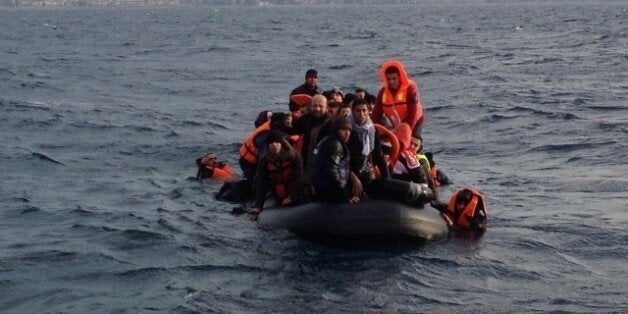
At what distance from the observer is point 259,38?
5872cm

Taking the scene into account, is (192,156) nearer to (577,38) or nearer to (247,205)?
(247,205)

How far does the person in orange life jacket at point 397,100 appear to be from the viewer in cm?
1403

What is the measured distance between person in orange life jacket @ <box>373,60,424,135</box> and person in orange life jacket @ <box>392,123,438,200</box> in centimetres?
108

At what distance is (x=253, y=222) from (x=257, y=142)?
4.32 ft

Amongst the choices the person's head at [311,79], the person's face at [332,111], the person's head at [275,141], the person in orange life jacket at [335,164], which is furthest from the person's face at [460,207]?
the person's head at [311,79]

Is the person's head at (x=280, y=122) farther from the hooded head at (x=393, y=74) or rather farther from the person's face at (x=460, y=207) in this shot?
the person's face at (x=460, y=207)

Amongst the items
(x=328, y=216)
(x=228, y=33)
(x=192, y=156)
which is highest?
(x=328, y=216)

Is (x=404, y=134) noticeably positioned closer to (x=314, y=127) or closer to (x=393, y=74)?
(x=314, y=127)

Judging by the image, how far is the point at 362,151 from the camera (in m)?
11.8

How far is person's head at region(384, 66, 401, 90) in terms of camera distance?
1398cm

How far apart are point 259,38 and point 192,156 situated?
40.2 metres

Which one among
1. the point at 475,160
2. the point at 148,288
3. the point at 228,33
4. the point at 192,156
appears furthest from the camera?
the point at 228,33

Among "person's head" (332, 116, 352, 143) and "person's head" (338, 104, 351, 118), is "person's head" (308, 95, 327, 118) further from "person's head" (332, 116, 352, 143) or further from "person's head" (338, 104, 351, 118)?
"person's head" (332, 116, 352, 143)

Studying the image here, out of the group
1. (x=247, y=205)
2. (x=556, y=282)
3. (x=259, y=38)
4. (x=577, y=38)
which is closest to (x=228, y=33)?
(x=259, y=38)
